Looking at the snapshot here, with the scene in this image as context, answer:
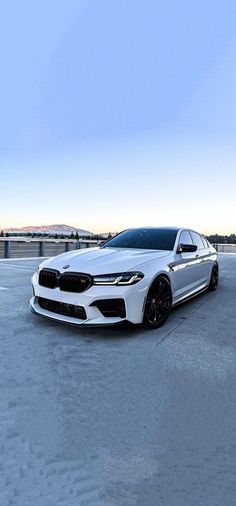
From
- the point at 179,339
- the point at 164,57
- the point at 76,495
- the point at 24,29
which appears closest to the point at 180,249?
the point at 179,339

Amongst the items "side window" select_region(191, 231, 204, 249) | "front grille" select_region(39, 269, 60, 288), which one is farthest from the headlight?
"side window" select_region(191, 231, 204, 249)

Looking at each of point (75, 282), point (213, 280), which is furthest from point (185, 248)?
point (213, 280)

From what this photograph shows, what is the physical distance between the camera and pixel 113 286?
347 centimetres

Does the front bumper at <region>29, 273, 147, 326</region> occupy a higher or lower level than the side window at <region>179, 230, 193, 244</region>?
lower

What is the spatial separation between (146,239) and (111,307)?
1.98 meters

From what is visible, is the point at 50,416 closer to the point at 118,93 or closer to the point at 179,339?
the point at 179,339

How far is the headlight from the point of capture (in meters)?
3.49

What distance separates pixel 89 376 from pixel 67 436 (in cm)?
79

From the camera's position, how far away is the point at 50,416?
2121mm

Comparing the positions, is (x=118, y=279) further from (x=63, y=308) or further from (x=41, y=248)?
(x=41, y=248)

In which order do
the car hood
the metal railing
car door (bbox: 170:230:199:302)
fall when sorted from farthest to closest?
1. the metal railing
2. car door (bbox: 170:230:199:302)
3. the car hood

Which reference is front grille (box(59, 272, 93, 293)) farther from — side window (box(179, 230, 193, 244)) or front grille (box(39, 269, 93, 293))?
side window (box(179, 230, 193, 244))

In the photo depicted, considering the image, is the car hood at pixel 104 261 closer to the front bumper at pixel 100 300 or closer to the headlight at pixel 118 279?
the headlight at pixel 118 279

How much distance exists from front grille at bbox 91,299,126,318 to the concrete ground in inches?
12.1
